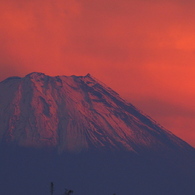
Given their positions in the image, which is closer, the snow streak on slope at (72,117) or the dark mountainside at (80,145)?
the dark mountainside at (80,145)

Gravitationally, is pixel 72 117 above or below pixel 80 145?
above

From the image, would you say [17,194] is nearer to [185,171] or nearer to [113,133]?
[113,133]

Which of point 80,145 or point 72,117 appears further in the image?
point 72,117

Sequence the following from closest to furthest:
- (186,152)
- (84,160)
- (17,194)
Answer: (17,194) → (84,160) → (186,152)

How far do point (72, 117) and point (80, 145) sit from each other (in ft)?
23.0

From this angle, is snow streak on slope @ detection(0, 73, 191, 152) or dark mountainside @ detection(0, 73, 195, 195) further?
snow streak on slope @ detection(0, 73, 191, 152)

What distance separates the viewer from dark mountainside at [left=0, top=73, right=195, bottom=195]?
178375 millimetres

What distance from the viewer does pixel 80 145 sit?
592 feet

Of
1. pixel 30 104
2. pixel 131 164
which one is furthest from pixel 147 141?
pixel 30 104

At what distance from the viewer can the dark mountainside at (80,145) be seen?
178 metres

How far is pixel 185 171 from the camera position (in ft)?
617

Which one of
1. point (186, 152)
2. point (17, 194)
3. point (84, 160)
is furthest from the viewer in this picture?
point (186, 152)

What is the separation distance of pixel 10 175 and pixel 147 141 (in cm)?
2738

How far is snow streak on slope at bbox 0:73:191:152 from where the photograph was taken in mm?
180500
